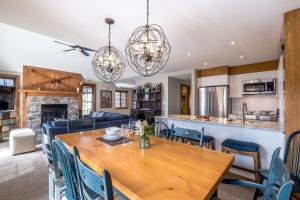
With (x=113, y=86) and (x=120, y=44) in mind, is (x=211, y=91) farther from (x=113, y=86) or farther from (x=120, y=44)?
(x=113, y=86)

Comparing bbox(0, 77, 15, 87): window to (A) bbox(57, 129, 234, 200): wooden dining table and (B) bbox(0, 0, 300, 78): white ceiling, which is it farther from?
(A) bbox(57, 129, 234, 200): wooden dining table

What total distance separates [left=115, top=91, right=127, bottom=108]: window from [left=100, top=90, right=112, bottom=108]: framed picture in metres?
0.54

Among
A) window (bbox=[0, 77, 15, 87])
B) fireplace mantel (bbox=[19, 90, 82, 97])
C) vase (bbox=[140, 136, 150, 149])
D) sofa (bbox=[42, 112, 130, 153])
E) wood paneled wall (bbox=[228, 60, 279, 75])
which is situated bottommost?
sofa (bbox=[42, 112, 130, 153])

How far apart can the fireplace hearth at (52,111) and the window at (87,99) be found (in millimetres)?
993

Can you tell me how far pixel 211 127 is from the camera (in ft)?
10.3

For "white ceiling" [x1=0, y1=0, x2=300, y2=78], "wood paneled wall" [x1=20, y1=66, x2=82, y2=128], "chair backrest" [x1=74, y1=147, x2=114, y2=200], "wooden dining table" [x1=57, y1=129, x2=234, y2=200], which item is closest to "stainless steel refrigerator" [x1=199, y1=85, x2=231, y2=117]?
"white ceiling" [x1=0, y1=0, x2=300, y2=78]

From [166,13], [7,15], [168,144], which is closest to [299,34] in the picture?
[166,13]

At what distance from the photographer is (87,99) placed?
7.95 metres

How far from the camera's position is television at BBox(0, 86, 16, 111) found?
5.21m

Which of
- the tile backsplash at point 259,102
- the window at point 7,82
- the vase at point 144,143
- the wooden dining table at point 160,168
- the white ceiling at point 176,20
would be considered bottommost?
the wooden dining table at point 160,168

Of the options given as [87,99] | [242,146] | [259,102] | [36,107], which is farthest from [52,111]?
[259,102]

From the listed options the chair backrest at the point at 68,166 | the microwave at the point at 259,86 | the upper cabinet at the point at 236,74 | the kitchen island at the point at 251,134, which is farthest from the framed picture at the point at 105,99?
the chair backrest at the point at 68,166

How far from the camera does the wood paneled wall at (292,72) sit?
2105 mm

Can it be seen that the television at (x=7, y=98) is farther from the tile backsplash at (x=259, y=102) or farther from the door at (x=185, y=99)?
the tile backsplash at (x=259, y=102)
